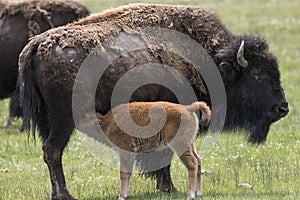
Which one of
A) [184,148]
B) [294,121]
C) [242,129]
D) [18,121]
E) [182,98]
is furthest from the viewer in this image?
[18,121]

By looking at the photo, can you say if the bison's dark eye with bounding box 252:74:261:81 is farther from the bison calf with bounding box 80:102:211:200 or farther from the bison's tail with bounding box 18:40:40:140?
the bison's tail with bounding box 18:40:40:140

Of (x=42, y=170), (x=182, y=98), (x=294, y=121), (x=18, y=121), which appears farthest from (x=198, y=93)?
(x=18, y=121)

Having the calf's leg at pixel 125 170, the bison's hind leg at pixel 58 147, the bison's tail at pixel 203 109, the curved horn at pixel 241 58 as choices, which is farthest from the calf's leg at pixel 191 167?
the curved horn at pixel 241 58

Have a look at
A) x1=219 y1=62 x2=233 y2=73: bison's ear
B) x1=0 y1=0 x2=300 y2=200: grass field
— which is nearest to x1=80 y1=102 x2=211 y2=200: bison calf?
x1=0 y1=0 x2=300 y2=200: grass field

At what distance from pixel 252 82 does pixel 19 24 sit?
221 inches

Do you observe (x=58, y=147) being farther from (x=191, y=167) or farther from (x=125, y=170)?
(x=191, y=167)

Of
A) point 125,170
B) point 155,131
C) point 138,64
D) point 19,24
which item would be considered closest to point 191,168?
point 155,131

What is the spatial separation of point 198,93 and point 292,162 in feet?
5.85

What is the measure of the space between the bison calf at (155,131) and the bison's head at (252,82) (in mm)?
1088

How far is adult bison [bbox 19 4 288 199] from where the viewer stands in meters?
7.67

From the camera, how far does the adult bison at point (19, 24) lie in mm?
12922

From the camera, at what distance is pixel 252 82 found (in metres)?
8.73

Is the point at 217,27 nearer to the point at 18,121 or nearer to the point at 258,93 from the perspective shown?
the point at 258,93

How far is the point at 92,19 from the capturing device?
27.4 feet
